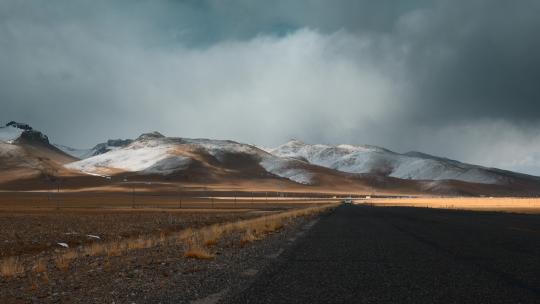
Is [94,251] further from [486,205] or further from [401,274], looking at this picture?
[486,205]

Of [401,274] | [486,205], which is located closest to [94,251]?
[401,274]

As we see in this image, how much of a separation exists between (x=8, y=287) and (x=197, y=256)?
6.13 meters

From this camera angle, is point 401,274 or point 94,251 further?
point 94,251

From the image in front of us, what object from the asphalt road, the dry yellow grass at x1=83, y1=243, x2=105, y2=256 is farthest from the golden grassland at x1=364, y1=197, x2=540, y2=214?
the dry yellow grass at x1=83, y1=243, x2=105, y2=256

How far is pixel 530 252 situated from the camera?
19.6 metres

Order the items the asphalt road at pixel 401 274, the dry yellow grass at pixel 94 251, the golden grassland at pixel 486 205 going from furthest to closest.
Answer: the golden grassland at pixel 486 205, the dry yellow grass at pixel 94 251, the asphalt road at pixel 401 274

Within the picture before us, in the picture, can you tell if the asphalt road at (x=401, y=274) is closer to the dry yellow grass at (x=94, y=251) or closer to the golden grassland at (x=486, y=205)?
the dry yellow grass at (x=94, y=251)

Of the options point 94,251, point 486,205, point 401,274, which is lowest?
point 94,251

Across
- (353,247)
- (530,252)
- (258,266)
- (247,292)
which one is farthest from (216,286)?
(530,252)

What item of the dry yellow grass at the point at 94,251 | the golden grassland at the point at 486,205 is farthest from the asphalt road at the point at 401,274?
the golden grassland at the point at 486,205

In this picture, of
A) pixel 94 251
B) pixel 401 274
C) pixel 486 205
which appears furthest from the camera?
pixel 486 205

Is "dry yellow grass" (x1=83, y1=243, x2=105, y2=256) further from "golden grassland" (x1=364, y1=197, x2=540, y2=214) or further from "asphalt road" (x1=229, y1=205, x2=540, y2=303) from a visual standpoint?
"golden grassland" (x1=364, y1=197, x2=540, y2=214)

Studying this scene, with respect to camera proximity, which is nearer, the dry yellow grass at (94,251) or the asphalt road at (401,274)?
the asphalt road at (401,274)

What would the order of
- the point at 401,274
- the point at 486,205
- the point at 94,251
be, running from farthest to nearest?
the point at 486,205
the point at 94,251
the point at 401,274
